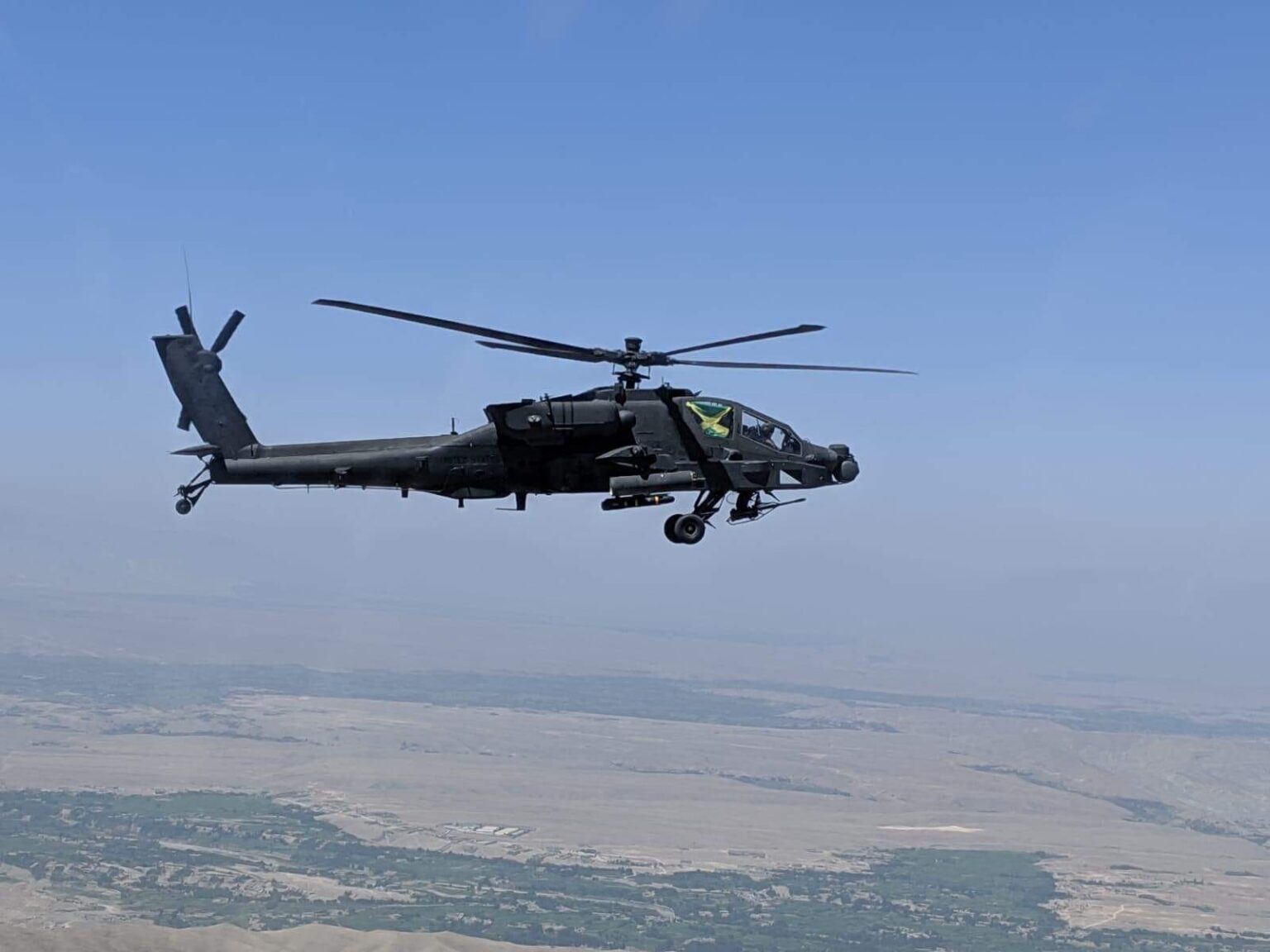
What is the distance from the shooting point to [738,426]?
143 feet

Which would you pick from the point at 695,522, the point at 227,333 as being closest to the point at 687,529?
the point at 695,522

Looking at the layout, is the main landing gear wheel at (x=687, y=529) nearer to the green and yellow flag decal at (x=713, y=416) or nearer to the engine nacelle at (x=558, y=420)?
the green and yellow flag decal at (x=713, y=416)

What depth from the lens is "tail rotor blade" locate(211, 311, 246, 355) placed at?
46062mm

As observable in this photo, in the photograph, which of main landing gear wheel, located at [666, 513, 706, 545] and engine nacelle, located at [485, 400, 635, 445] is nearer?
engine nacelle, located at [485, 400, 635, 445]

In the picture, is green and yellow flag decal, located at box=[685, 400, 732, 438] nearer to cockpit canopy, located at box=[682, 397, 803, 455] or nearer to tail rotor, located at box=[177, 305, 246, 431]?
cockpit canopy, located at box=[682, 397, 803, 455]

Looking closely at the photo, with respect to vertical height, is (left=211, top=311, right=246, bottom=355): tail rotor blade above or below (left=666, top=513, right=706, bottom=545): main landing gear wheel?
above

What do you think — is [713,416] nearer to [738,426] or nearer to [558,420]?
[738,426]

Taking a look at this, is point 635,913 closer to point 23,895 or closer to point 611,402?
point 23,895

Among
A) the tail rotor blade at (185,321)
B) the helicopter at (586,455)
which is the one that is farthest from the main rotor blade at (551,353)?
the tail rotor blade at (185,321)

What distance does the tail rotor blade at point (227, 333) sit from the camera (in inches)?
1813

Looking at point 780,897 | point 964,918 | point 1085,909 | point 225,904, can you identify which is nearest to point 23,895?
point 225,904

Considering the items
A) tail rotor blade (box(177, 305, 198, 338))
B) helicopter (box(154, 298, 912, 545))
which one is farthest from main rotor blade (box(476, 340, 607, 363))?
tail rotor blade (box(177, 305, 198, 338))

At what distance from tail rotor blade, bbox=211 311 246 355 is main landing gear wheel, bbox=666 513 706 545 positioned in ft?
52.7

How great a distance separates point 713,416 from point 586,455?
4243 millimetres
